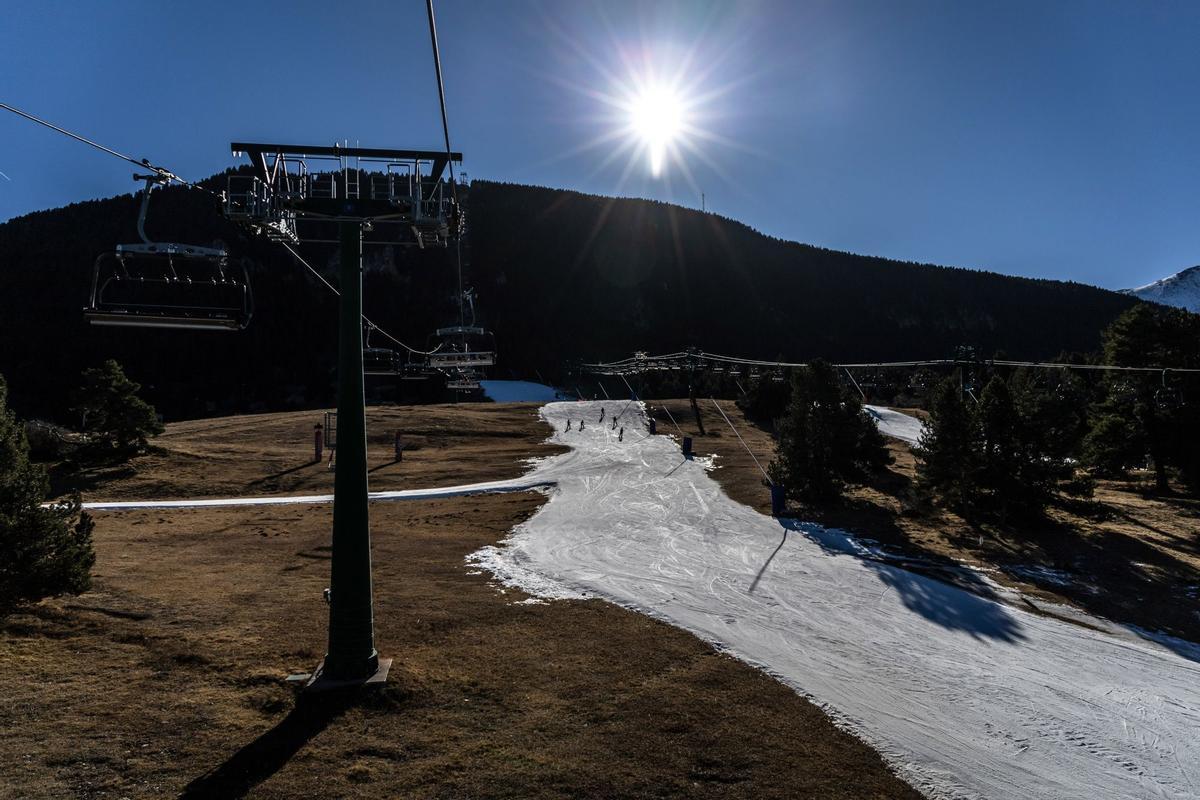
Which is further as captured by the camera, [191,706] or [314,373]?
[314,373]

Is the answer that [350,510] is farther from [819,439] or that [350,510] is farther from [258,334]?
[258,334]

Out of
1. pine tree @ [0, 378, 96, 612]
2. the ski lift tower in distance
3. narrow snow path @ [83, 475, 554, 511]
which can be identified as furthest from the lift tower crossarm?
narrow snow path @ [83, 475, 554, 511]

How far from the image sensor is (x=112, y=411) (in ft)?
118

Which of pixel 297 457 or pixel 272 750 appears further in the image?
pixel 297 457

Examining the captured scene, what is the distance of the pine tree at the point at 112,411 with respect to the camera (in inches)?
1399

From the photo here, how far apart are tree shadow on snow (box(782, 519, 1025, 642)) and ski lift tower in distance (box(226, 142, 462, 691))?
13773mm

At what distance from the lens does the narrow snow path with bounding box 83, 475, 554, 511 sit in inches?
1179

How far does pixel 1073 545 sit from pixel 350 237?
30.1 m

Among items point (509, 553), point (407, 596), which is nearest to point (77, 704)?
point (407, 596)

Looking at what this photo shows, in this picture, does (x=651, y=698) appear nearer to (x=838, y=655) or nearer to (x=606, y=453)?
(x=838, y=655)

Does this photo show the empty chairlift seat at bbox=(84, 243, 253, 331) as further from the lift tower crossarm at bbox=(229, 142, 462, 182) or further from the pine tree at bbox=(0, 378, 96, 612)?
the pine tree at bbox=(0, 378, 96, 612)

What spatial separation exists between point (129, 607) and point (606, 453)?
37460mm

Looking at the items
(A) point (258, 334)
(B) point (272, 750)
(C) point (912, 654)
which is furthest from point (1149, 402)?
(A) point (258, 334)

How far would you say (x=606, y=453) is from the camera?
48125mm
